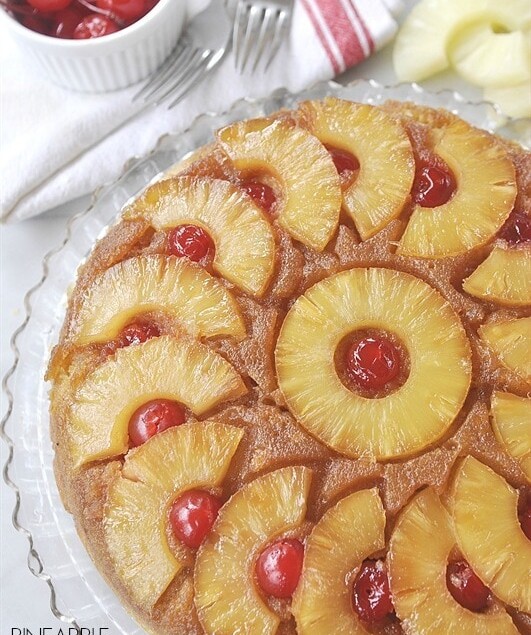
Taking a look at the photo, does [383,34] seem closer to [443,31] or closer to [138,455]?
[443,31]

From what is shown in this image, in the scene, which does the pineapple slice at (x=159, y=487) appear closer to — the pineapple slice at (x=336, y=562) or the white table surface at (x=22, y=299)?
the pineapple slice at (x=336, y=562)

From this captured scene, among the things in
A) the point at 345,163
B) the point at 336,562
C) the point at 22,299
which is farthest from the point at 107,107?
the point at 336,562

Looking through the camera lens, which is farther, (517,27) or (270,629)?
(517,27)

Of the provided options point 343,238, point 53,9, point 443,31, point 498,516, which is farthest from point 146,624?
point 443,31

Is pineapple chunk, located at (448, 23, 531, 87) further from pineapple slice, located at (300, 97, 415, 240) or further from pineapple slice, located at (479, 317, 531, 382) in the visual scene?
pineapple slice, located at (479, 317, 531, 382)

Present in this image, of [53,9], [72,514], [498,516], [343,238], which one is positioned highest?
[53,9]

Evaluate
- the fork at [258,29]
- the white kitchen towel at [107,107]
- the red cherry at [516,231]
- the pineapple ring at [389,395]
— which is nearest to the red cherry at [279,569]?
the pineapple ring at [389,395]

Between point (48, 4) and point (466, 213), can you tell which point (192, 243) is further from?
point (48, 4)
